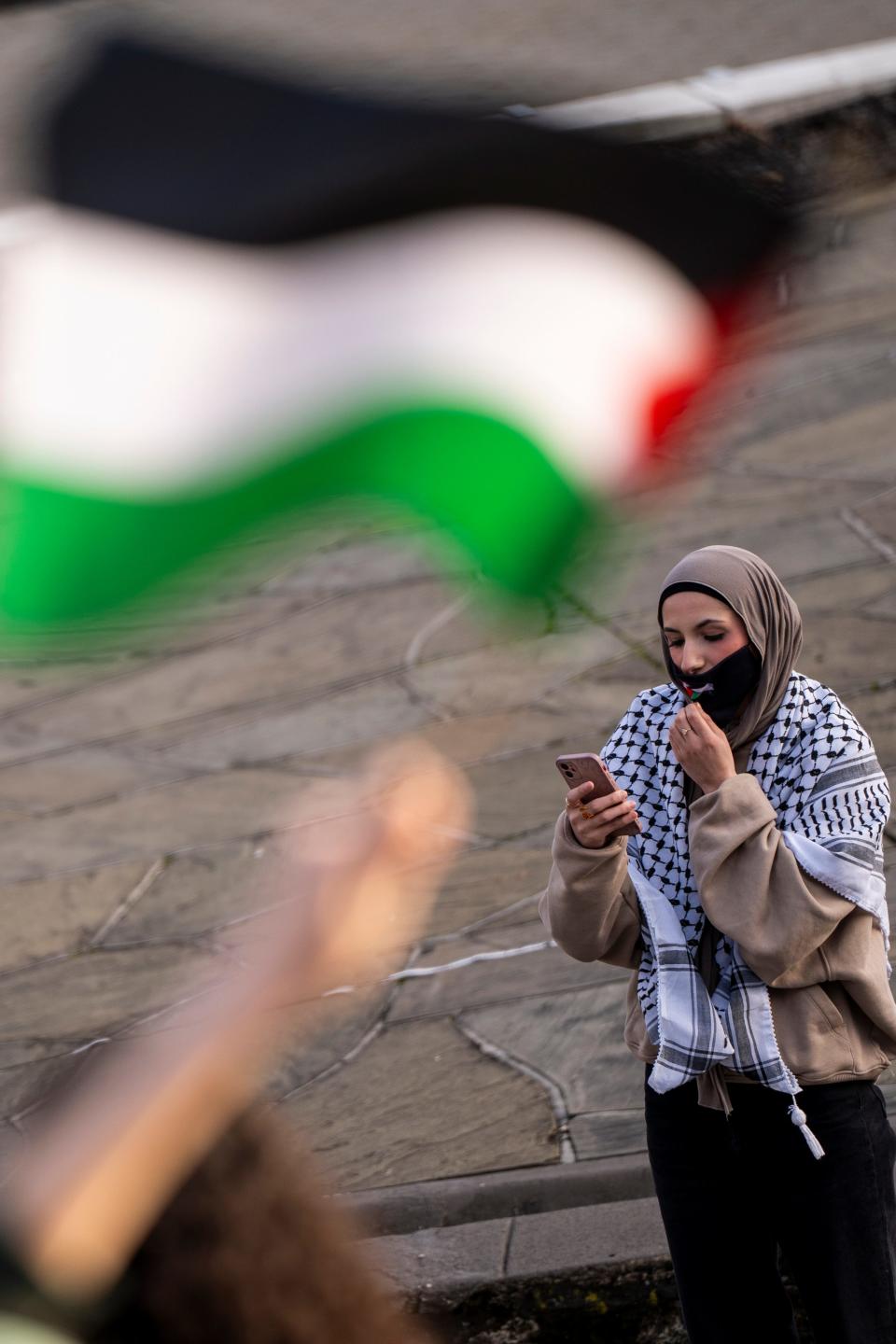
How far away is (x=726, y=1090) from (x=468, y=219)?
181 centimetres

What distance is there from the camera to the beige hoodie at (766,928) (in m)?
2.21

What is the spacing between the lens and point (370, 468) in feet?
2.44

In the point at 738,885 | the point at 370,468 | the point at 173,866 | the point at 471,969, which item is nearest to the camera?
the point at 370,468

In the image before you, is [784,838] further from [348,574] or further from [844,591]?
[348,574]

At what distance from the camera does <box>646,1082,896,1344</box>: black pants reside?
2.30 meters

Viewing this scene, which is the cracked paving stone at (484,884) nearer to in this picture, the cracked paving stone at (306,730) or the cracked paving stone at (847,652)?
the cracked paving stone at (306,730)

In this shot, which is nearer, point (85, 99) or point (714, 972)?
point (85, 99)

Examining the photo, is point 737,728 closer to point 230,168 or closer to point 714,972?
point 714,972

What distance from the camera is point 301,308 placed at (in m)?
0.73

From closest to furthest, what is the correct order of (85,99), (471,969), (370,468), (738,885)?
(85,99)
(370,468)
(738,885)
(471,969)

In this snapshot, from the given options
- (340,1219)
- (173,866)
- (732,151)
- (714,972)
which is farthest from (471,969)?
(732,151)

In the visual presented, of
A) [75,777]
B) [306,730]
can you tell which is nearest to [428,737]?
[306,730]

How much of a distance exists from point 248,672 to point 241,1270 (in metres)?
5.79

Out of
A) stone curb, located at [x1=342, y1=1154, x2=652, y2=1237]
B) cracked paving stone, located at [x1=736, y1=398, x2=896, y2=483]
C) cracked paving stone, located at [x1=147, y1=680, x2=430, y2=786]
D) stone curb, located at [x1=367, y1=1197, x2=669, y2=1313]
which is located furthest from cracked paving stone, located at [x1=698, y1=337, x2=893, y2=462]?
stone curb, located at [x1=367, y1=1197, x2=669, y2=1313]
